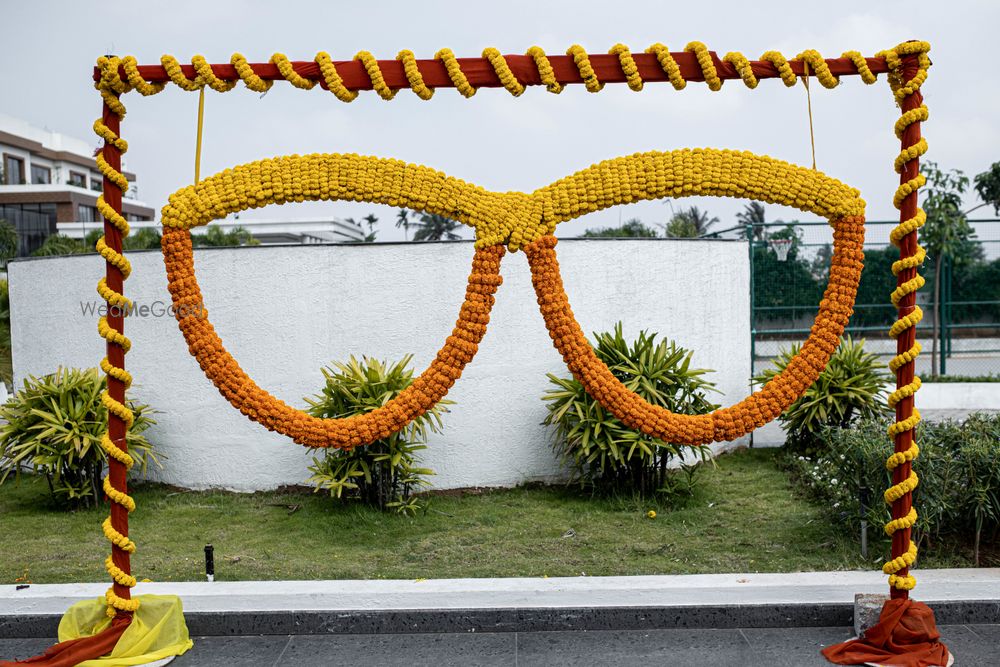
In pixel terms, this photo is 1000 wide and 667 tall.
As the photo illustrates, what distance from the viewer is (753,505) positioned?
6145mm

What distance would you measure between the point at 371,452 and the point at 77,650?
8.41ft

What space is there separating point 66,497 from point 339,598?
3.47 m

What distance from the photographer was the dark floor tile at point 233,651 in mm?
3729

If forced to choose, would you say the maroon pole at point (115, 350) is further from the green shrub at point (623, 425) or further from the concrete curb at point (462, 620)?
the green shrub at point (623, 425)

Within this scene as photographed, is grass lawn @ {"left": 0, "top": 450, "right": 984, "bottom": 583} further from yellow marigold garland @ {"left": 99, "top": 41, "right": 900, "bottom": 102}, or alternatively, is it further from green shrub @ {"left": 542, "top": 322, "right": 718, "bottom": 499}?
yellow marigold garland @ {"left": 99, "top": 41, "right": 900, "bottom": 102}

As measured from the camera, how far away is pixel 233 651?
3.84 m

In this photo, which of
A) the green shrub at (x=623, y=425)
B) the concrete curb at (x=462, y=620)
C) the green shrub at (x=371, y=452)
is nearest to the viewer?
the concrete curb at (x=462, y=620)

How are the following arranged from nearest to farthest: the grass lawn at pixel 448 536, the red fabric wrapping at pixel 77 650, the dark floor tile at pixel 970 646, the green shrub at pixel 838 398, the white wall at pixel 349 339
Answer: the red fabric wrapping at pixel 77 650 → the dark floor tile at pixel 970 646 → the grass lawn at pixel 448 536 → the white wall at pixel 349 339 → the green shrub at pixel 838 398

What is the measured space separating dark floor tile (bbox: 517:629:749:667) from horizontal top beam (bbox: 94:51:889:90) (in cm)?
250

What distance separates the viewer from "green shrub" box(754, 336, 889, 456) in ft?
23.1

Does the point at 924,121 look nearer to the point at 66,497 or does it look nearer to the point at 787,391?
the point at 787,391

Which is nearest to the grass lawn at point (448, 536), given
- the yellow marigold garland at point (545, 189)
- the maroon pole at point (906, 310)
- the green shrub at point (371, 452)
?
the green shrub at point (371, 452)

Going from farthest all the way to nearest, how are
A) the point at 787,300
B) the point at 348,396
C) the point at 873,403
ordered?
the point at 787,300 < the point at 873,403 < the point at 348,396

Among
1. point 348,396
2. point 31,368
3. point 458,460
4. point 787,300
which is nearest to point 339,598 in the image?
point 348,396
